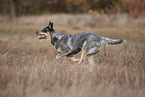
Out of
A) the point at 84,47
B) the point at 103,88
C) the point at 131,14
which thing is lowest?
the point at 103,88

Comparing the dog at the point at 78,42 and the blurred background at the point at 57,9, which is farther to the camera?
the blurred background at the point at 57,9

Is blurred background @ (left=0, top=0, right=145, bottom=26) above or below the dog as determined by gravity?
above

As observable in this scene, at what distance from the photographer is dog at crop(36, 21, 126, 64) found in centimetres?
445

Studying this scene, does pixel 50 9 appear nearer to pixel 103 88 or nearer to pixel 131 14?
pixel 131 14

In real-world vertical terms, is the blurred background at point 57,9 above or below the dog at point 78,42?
above

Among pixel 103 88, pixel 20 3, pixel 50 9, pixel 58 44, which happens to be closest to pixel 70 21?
pixel 50 9

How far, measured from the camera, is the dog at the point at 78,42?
4.45 metres

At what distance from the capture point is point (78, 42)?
4.61 metres

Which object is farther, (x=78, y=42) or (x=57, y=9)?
(x=57, y=9)

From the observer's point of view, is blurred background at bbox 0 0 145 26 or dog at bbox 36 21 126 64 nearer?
dog at bbox 36 21 126 64

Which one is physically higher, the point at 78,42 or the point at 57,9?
the point at 57,9

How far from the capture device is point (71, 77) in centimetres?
366

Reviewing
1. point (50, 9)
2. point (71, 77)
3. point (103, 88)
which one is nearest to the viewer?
point (103, 88)

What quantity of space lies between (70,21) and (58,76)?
18253 millimetres
